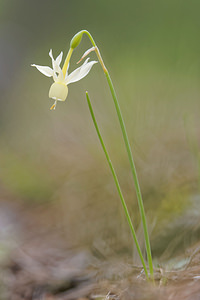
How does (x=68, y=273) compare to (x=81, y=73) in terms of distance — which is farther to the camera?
(x=68, y=273)

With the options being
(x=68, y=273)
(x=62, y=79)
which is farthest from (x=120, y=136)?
(x=62, y=79)

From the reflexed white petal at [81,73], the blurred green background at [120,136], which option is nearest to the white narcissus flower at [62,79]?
the reflexed white petal at [81,73]

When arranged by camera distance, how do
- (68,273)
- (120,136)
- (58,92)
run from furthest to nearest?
(120,136) < (68,273) < (58,92)

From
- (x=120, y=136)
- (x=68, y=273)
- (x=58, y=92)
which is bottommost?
(x=68, y=273)

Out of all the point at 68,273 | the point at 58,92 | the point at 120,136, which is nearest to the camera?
the point at 58,92

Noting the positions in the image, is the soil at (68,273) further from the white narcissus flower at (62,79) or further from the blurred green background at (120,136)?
the white narcissus flower at (62,79)

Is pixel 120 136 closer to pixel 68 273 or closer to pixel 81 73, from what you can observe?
pixel 68 273

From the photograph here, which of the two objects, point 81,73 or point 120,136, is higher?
point 81,73
